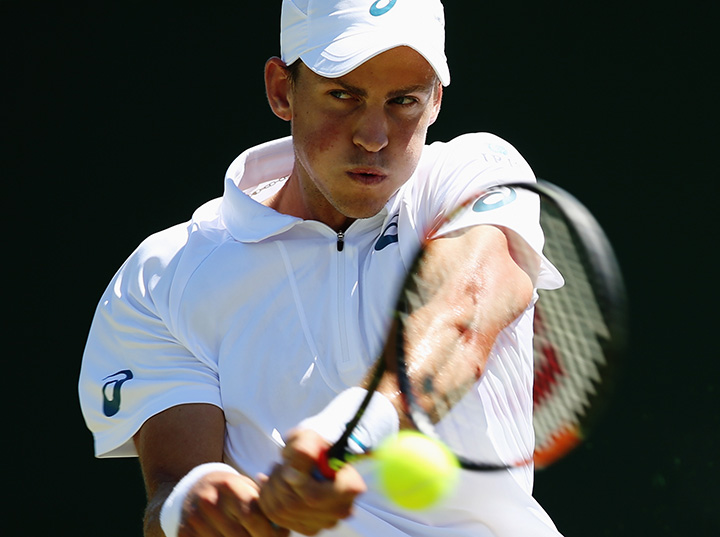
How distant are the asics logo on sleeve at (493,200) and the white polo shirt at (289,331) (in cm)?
1

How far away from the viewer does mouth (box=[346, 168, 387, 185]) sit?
1850 mm

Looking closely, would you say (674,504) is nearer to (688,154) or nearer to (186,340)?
(688,154)

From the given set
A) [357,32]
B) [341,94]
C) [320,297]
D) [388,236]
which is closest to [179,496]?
[320,297]

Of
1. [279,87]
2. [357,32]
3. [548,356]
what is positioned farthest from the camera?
[279,87]

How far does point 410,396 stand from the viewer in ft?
5.07

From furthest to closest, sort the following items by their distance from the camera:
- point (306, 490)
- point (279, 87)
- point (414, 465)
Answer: point (279, 87)
point (414, 465)
point (306, 490)

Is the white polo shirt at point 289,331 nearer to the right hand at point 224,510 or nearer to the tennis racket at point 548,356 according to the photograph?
the tennis racket at point 548,356

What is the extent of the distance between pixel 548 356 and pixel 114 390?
76 cm

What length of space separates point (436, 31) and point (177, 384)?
74 centimetres

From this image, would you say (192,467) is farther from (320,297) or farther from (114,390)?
(320,297)

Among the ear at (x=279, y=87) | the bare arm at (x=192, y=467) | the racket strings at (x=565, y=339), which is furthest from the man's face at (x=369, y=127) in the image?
the bare arm at (x=192, y=467)

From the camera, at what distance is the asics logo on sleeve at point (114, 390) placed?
1.93 m

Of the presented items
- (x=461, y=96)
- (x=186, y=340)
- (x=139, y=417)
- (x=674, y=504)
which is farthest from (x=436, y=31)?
(x=674, y=504)

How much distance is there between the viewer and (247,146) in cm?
322
